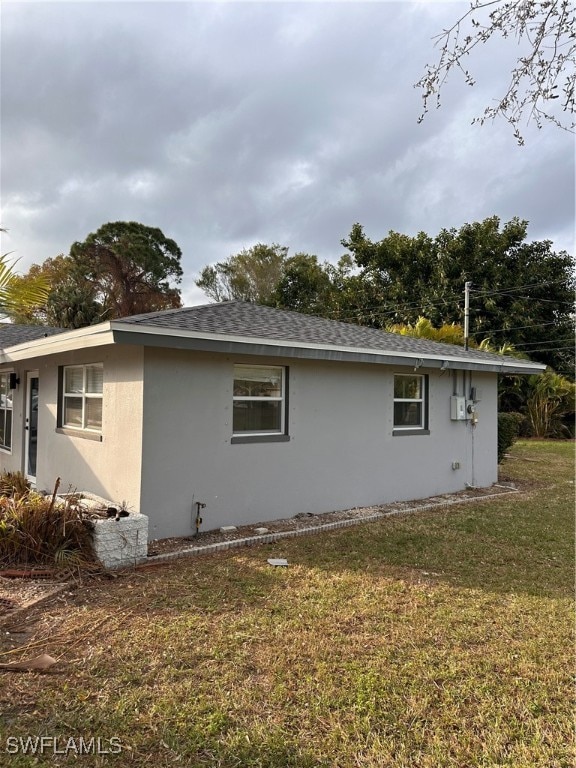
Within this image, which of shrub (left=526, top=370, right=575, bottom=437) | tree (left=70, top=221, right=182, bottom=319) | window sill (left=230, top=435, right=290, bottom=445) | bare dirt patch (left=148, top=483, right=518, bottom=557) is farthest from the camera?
tree (left=70, top=221, right=182, bottom=319)

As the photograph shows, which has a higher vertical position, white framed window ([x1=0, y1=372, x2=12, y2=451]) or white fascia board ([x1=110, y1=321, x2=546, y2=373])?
white fascia board ([x1=110, y1=321, x2=546, y2=373])

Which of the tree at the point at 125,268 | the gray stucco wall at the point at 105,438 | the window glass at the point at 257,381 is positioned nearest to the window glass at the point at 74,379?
the gray stucco wall at the point at 105,438

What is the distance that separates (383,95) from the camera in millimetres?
5238

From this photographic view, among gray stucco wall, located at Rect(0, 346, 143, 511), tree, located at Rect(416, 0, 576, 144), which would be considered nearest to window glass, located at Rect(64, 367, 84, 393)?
gray stucco wall, located at Rect(0, 346, 143, 511)

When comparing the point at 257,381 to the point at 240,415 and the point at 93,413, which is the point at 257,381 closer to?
the point at 240,415

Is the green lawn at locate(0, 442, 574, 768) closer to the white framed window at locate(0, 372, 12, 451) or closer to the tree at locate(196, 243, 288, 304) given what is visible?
the white framed window at locate(0, 372, 12, 451)

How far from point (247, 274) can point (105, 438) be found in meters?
32.3

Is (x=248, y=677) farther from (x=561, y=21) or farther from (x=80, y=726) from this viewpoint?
(x=561, y=21)

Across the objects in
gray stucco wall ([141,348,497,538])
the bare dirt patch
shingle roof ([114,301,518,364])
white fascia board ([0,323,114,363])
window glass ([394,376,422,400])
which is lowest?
the bare dirt patch

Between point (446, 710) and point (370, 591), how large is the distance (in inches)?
73.5

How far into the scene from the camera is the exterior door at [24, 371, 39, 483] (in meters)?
9.75

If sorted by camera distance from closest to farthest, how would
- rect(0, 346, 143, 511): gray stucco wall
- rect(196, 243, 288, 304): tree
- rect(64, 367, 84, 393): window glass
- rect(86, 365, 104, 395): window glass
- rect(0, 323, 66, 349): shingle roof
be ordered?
rect(0, 346, 143, 511): gray stucco wall < rect(86, 365, 104, 395): window glass < rect(64, 367, 84, 393): window glass < rect(0, 323, 66, 349): shingle roof < rect(196, 243, 288, 304): tree

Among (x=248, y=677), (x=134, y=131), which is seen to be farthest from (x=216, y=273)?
(x=248, y=677)

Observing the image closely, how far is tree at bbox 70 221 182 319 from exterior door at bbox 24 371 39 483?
74.7ft
